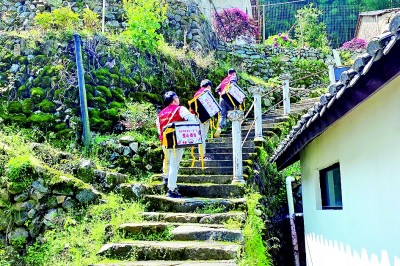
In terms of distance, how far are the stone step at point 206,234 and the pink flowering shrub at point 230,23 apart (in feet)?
54.1

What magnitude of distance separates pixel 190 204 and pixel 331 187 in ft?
8.13

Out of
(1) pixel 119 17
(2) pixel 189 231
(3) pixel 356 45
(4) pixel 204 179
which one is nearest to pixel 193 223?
(2) pixel 189 231

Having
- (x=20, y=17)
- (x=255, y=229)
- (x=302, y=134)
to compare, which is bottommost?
(x=255, y=229)

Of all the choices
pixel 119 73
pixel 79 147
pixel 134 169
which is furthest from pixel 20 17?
pixel 134 169

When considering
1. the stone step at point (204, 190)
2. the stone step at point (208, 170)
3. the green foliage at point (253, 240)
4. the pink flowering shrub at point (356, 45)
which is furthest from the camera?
the pink flowering shrub at point (356, 45)

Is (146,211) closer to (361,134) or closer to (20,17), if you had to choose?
(361,134)

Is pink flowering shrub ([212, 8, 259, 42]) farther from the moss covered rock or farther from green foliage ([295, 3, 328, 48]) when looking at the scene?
the moss covered rock

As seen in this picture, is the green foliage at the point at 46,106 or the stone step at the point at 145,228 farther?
the green foliage at the point at 46,106

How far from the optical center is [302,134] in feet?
21.1

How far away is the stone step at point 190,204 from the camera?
22.8ft

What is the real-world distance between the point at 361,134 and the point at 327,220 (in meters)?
2.46

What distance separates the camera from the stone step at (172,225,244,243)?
589 cm

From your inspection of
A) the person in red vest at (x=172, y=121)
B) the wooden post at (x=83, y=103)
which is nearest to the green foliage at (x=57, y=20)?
the wooden post at (x=83, y=103)

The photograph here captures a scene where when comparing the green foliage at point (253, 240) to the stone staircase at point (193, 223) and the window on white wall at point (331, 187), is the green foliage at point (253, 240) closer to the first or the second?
the stone staircase at point (193, 223)
